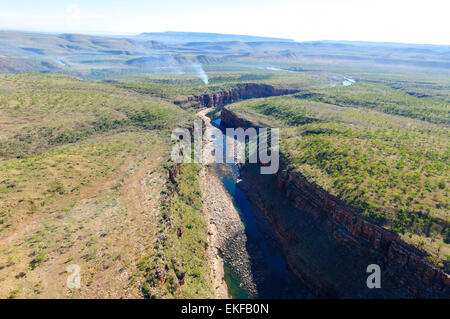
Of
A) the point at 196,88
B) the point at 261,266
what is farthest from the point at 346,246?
the point at 196,88

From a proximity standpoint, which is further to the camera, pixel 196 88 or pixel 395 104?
pixel 196 88

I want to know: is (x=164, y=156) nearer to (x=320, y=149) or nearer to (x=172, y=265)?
(x=172, y=265)

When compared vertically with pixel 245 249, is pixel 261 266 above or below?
below

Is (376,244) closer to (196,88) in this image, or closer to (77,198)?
(77,198)

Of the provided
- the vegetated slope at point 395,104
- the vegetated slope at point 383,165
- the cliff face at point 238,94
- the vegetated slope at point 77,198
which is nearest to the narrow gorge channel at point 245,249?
the vegetated slope at point 77,198

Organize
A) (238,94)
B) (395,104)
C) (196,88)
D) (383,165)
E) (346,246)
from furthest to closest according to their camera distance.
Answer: (238,94), (196,88), (395,104), (383,165), (346,246)

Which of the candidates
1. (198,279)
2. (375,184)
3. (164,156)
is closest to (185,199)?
(164,156)

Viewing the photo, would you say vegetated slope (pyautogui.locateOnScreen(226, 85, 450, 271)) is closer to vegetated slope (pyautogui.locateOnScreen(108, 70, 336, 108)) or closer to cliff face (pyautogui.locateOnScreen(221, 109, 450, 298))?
cliff face (pyautogui.locateOnScreen(221, 109, 450, 298))
